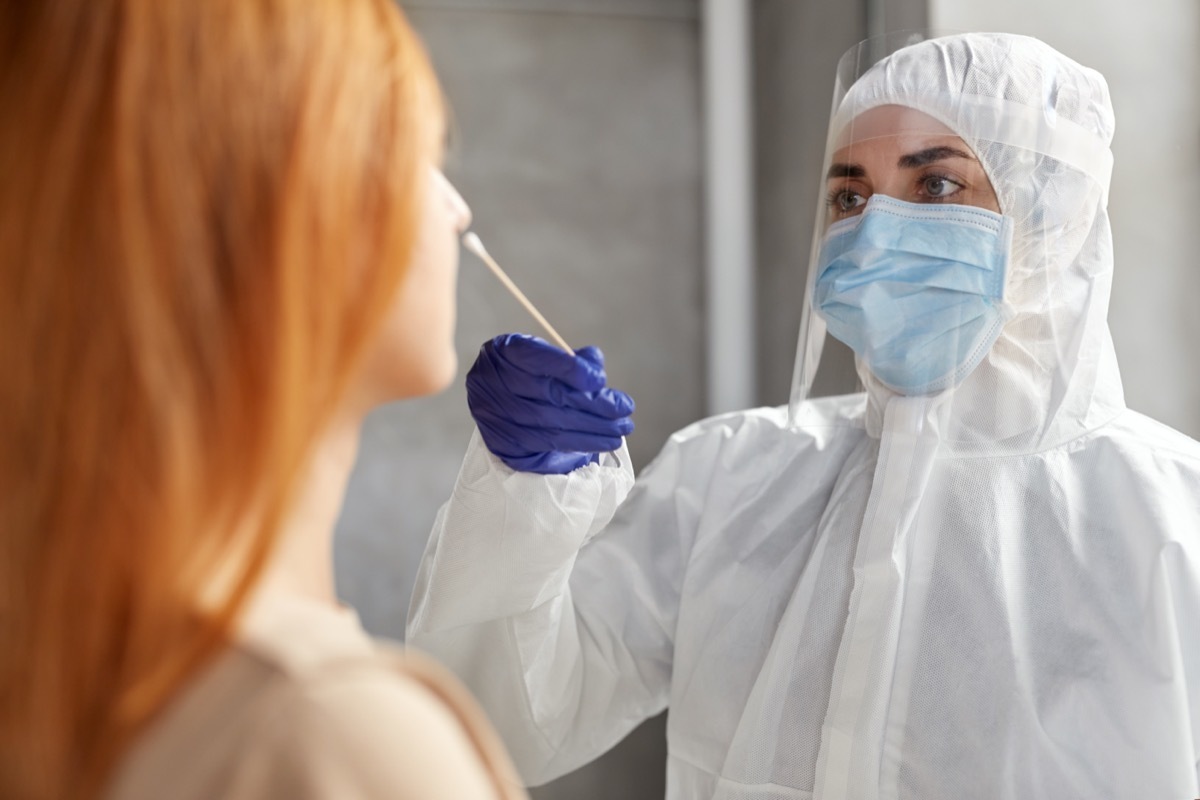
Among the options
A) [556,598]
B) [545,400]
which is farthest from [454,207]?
[556,598]

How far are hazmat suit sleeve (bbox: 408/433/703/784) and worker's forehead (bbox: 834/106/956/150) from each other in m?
0.50

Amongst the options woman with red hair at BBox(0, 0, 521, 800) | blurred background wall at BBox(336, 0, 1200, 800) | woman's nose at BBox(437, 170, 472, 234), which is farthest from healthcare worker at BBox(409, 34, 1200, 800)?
blurred background wall at BBox(336, 0, 1200, 800)

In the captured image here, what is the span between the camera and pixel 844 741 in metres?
1.01

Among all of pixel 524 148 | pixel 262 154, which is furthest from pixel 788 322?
pixel 262 154

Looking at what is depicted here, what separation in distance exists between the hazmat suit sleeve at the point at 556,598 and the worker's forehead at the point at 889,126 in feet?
1.63

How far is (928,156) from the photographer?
1.12m

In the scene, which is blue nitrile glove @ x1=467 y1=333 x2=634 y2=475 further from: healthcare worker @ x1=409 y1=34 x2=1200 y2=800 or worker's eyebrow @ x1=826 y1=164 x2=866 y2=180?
worker's eyebrow @ x1=826 y1=164 x2=866 y2=180

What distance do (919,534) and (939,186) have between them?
414 mm

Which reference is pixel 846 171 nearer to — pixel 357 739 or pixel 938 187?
pixel 938 187

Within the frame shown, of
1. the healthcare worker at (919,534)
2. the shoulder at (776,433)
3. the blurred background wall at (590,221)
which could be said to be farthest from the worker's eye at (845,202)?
the blurred background wall at (590,221)

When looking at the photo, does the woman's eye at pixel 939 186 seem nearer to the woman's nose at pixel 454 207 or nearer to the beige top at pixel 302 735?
the woman's nose at pixel 454 207

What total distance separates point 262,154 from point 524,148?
188 cm

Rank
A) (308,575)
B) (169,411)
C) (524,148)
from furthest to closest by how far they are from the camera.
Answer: (524,148), (308,575), (169,411)

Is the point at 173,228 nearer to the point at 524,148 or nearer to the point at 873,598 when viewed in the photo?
the point at 873,598
